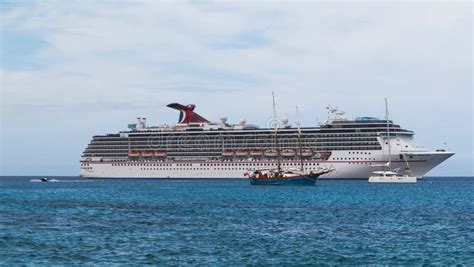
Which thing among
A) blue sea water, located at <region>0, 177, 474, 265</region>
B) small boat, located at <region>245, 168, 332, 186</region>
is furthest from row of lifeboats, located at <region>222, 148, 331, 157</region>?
blue sea water, located at <region>0, 177, 474, 265</region>

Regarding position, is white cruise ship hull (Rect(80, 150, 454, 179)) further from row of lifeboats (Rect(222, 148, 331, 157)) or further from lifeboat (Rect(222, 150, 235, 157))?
lifeboat (Rect(222, 150, 235, 157))

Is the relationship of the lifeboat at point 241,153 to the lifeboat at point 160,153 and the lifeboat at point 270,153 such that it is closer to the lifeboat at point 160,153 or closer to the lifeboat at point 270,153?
the lifeboat at point 270,153

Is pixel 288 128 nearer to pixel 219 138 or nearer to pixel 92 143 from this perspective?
pixel 219 138

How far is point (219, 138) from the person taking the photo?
12731 cm

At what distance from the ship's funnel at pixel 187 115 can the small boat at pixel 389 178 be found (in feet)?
132

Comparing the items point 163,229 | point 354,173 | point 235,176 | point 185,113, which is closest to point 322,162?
point 354,173

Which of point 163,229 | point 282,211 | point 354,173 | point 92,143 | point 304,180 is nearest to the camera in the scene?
point 163,229

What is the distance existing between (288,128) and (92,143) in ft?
127

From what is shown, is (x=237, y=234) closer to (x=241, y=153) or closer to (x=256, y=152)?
(x=256, y=152)

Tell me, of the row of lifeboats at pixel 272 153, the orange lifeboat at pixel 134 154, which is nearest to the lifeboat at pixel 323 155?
the row of lifeboats at pixel 272 153

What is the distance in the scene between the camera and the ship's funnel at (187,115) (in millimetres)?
139900

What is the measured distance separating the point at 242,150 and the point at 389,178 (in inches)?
1046

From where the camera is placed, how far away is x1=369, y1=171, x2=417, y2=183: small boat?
4210 inches

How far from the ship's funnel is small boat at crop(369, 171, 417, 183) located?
132 feet
